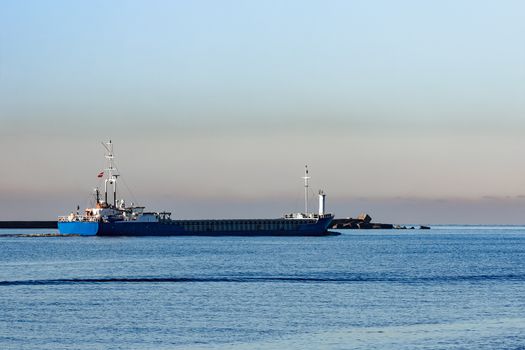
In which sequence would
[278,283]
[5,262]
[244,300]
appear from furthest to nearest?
[5,262], [278,283], [244,300]

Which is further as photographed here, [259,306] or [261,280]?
[261,280]

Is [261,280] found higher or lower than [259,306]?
higher

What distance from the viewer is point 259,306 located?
217 ft

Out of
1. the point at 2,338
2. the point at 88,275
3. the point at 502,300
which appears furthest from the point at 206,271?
the point at 2,338

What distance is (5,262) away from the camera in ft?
388

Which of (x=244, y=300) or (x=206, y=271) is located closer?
(x=244, y=300)

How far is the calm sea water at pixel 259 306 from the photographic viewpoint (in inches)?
2014

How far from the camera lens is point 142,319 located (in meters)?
59.2

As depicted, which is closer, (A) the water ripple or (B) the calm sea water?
(B) the calm sea water

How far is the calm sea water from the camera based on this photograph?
5116 cm

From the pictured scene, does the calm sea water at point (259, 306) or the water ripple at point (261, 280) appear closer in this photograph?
the calm sea water at point (259, 306)

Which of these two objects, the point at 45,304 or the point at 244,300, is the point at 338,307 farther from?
the point at 45,304

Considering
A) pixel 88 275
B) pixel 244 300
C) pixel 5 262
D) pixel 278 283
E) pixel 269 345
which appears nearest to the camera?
pixel 269 345

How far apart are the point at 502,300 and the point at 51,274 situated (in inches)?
1784
